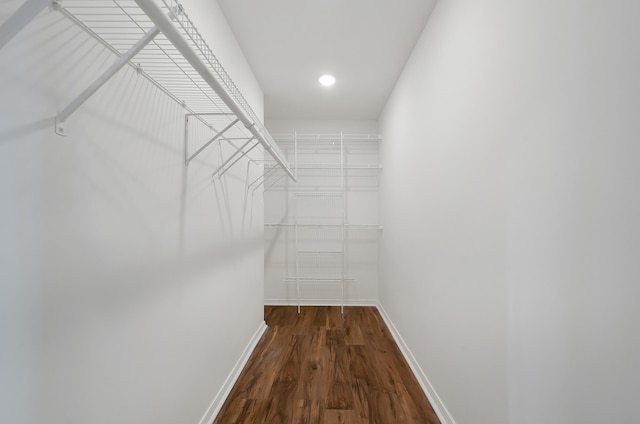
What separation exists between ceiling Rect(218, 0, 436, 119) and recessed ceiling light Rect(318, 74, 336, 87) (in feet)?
0.19

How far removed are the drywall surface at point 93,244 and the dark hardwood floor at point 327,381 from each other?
18.3 inches

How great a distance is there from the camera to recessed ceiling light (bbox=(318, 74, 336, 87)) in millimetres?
2654

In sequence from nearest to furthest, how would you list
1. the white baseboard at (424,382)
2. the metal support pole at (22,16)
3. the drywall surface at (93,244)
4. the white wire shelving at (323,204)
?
the metal support pole at (22,16)
the drywall surface at (93,244)
the white baseboard at (424,382)
the white wire shelving at (323,204)

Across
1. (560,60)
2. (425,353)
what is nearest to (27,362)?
(560,60)

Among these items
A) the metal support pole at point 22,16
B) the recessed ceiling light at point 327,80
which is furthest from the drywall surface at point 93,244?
the recessed ceiling light at point 327,80

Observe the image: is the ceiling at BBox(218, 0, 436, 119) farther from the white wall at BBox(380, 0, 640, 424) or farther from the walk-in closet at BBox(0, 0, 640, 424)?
the white wall at BBox(380, 0, 640, 424)

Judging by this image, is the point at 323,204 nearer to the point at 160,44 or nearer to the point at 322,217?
the point at 322,217

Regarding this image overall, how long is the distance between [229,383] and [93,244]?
1538mm

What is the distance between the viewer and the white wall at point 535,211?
2.16ft

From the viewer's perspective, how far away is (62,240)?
2.37ft

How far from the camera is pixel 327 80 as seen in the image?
2707 millimetres

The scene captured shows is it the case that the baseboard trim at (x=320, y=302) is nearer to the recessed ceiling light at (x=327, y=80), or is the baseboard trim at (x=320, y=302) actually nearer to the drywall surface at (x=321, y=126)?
the drywall surface at (x=321, y=126)

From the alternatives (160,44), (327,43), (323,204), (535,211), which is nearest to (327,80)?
(327,43)

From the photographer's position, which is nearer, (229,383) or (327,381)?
(229,383)
